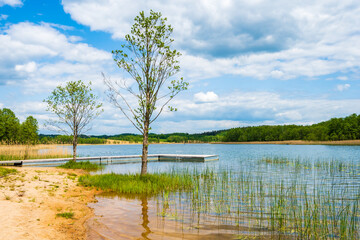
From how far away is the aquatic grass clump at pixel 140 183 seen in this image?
10844 millimetres

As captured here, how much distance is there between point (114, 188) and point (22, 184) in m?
3.89

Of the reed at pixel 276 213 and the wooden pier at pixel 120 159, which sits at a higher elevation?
the reed at pixel 276 213

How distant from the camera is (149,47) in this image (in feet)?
41.9

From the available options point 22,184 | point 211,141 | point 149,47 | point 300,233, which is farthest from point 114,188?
point 211,141

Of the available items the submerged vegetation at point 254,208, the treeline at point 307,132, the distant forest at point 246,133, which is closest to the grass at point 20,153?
the distant forest at point 246,133

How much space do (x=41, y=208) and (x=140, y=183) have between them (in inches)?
179

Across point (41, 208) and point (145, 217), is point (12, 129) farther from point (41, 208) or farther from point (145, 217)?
point (145, 217)

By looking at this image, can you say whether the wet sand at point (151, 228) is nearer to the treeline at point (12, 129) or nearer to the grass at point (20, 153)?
the grass at point (20, 153)

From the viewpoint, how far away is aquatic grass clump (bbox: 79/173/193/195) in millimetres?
10844

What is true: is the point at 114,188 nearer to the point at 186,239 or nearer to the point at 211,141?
the point at 186,239

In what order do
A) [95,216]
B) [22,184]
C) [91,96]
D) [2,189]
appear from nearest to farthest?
[95,216], [2,189], [22,184], [91,96]

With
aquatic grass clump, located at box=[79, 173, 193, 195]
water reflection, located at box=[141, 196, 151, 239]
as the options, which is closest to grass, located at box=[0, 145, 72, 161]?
aquatic grass clump, located at box=[79, 173, 193, 195]

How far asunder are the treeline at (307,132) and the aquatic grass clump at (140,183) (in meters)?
83.8

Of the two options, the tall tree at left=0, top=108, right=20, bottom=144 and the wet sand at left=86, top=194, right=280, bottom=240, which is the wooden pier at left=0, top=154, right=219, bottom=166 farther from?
the tall tree at left=0, top=108, right=20, bottom=144
